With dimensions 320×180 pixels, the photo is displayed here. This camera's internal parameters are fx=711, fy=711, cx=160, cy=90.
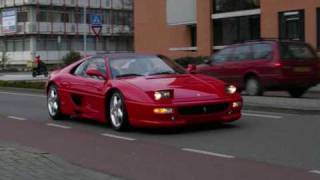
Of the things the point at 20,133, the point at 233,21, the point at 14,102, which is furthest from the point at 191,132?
the point at 233,21

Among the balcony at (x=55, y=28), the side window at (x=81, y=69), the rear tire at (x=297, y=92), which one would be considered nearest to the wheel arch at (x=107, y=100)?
the side window at (x=81, y=69)

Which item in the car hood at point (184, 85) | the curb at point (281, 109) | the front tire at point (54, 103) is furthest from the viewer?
the front tire at point (54, 103)

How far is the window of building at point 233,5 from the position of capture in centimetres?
3375

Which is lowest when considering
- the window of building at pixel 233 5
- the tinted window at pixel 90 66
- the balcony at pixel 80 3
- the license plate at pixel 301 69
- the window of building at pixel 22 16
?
the license plate at pixel 301 69

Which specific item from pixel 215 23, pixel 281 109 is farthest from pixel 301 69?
pixel 215 23

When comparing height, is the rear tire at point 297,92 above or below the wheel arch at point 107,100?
below

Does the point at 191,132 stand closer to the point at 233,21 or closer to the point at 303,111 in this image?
the point at 303,111

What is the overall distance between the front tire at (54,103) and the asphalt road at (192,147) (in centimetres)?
24

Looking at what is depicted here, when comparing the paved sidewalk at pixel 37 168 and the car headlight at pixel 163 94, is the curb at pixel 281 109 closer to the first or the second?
the car headlight at pixel 163 94

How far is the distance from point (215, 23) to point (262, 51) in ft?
57.4

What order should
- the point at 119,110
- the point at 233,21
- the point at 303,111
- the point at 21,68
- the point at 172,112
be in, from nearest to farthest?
the point at 172,112, the point at 119,110, the point at 303,111, the point at 233,21, the point at 21,68

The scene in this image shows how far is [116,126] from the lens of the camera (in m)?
12.1

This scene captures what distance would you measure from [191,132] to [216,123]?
73cm

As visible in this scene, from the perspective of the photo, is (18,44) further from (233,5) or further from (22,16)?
(233,5)
